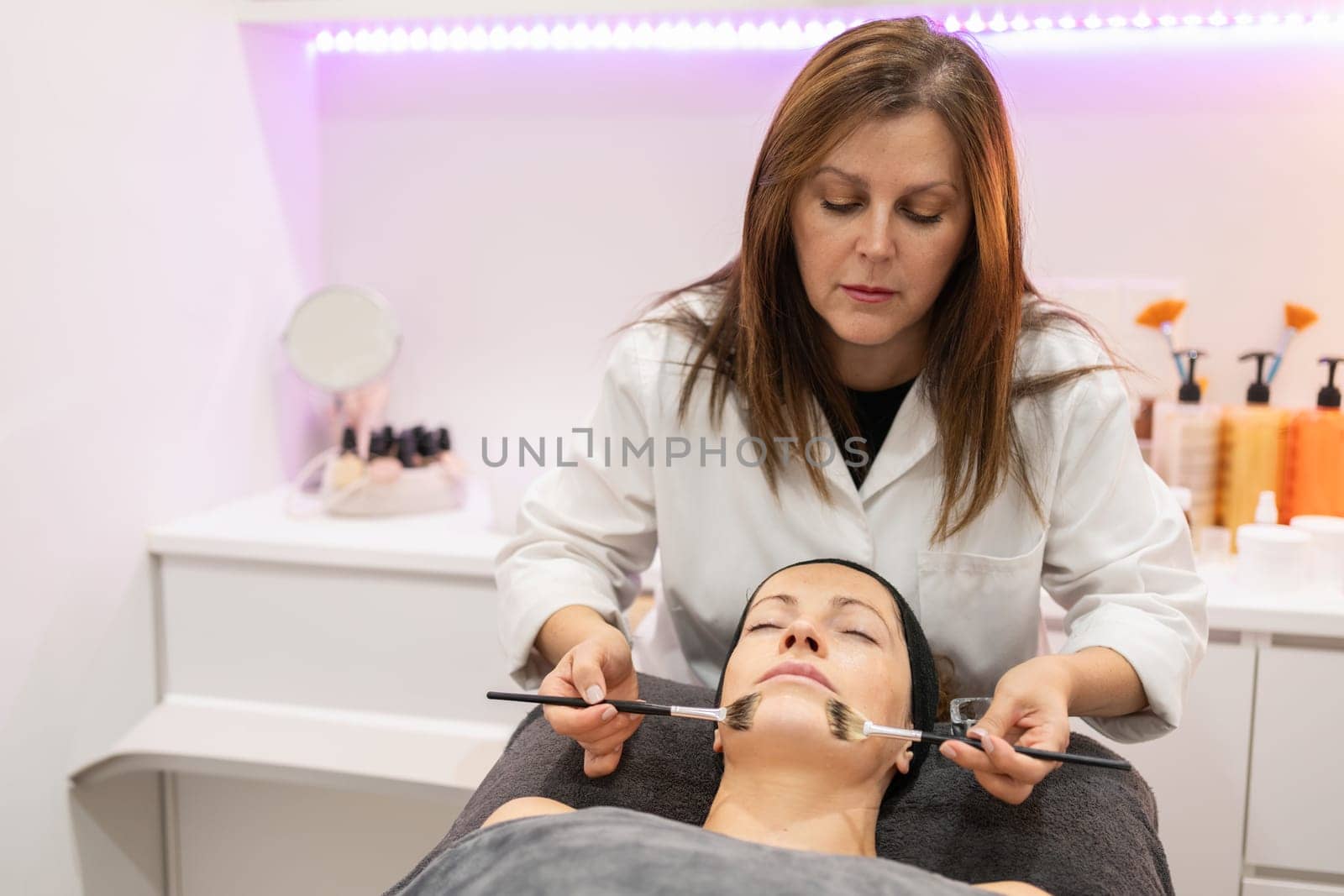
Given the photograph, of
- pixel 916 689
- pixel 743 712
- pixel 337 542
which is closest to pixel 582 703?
pixel 743 712

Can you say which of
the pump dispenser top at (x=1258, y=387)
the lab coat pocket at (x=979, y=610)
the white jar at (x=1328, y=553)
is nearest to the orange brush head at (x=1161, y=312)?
the pump dispenser top at (x=1258, y=387)

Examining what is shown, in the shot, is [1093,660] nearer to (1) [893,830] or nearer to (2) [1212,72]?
(1) [893,830]

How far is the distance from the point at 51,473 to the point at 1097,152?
1.54m

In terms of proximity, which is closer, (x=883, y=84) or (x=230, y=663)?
(x=883, y=84)

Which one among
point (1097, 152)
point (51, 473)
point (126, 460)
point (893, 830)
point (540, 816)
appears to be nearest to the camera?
point (540, 816)

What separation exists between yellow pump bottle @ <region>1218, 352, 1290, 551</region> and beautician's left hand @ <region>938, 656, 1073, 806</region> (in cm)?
77

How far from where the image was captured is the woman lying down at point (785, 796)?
0.78m

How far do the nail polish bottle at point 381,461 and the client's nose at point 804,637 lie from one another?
0.96 metres

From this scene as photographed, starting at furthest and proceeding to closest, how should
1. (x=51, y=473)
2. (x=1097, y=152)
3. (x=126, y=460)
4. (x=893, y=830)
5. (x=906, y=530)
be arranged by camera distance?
(x=1097, y=152), (x=126, y=460), (x=51, y=473), (x=906, y=530), (x=893, y=830)

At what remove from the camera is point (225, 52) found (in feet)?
5.74

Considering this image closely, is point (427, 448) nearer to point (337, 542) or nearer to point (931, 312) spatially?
point (337, 542)

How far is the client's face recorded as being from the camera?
3.13 feet

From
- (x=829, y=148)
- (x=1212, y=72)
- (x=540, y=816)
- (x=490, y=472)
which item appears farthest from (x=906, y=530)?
(x=1212, y=72)

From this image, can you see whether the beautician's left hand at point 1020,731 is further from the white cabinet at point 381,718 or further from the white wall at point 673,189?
the white wall at point 673,189
